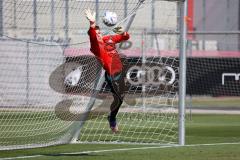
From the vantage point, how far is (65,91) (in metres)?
19.1

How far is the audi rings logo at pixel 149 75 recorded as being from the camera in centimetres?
2434

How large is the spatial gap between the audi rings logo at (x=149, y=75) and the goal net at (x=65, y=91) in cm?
14

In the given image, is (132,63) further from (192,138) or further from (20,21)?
(20,21)

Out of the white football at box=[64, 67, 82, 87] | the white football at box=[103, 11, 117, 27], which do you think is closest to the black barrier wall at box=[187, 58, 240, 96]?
the white football at box=[64, 67, 82, 87]

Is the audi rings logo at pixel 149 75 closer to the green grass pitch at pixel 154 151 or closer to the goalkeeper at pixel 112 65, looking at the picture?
the green grass pitch at pixel 154 151

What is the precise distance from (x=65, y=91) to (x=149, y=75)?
21.3 feet

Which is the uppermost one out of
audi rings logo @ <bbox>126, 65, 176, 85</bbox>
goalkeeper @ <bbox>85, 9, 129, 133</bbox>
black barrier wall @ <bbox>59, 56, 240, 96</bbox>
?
goalkeeper @ <bbox>85, 9, 129, 133</bbox>

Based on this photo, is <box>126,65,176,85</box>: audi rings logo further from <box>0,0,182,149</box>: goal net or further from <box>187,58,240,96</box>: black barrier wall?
<box>187,58,240,96</box>: black barrier wall

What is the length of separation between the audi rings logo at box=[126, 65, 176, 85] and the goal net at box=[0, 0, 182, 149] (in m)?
0.14

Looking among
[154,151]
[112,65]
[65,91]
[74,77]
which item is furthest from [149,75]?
[154,151]

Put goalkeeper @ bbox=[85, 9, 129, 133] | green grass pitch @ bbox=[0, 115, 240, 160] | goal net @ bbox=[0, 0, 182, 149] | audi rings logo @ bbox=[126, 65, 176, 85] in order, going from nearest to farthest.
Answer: green grass pitch @ bbox=[0, 115, 240, 160] < goalkeeper @ bbox=[85, 9, 129, 133] < goal net @ bbox=[0, 0, 182, 149] < audi rings logo @ bbox=[126, 65, 176, 85]

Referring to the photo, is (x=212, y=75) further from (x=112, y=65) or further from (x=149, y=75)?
(x=112, y=65)

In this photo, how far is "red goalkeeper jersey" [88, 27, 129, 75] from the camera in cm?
1539

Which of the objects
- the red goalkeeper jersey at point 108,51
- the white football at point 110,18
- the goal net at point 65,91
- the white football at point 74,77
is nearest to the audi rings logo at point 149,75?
the goal net at point 65,91
